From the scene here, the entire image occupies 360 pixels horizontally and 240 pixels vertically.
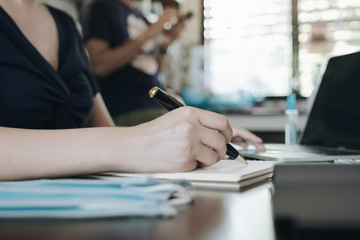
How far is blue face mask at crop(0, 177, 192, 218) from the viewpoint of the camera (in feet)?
0.92

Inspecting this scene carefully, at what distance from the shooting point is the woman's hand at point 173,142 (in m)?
0.44

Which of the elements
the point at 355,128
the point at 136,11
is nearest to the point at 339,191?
the point at 355,128

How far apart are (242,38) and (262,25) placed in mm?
176

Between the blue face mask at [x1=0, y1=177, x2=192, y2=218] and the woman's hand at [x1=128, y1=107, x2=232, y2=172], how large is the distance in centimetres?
11

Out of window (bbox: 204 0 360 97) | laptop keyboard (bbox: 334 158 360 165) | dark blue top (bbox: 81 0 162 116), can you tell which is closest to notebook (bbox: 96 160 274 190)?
laptop keyboard (bbox: 334 158 360 165)

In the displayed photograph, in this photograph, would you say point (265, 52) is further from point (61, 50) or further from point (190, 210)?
point (190, 210)

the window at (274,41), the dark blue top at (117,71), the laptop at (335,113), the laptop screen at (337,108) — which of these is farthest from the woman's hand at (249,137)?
the window at (274,41)

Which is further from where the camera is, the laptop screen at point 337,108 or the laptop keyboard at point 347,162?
the laptop screen at point 337,108

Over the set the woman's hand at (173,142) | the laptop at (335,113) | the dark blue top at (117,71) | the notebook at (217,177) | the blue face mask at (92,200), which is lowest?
the blue face mask at (92,200)

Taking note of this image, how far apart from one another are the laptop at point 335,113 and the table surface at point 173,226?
1.74 feet

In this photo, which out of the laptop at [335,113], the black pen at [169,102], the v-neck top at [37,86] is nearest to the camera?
the black pen at [169,102]

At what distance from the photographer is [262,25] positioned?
120 inches

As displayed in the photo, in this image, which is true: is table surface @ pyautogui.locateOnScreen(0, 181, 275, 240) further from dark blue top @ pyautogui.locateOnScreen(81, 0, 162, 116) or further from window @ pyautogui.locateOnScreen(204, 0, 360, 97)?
window @ pyautogui.locateOnScreen(204, 0, 360, 97)

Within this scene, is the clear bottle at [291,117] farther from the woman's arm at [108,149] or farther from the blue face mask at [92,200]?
the blue face mask at [92,200]
